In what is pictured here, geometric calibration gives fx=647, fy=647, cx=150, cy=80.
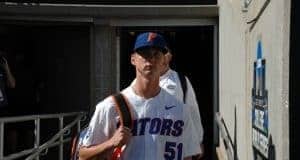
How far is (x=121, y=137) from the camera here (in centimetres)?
321

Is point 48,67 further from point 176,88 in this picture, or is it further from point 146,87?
point 146,87

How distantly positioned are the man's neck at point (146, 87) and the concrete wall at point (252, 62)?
0.63m

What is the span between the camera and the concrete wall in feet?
10.2

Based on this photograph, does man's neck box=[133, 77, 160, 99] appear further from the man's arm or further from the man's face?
the man's arm

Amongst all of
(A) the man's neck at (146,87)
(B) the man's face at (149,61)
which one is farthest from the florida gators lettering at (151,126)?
(B) the man's face at (149,61)

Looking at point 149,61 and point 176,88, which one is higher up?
point 149,61

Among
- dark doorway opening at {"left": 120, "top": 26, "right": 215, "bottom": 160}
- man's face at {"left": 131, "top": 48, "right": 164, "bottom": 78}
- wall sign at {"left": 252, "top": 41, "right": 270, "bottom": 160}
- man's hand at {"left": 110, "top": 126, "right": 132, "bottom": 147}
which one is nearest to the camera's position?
man's hand at {"left": 110, "top": 126, "right": 132, "bottom": 147}

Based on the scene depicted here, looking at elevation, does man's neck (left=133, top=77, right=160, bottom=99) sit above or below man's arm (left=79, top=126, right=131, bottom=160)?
above

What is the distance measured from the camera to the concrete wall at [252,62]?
3102mm

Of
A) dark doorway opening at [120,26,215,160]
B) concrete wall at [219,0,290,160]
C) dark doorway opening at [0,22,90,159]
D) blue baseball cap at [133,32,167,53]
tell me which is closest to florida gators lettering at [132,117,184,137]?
blue baseball cap at [133,32,167,53]

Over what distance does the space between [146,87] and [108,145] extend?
362mm

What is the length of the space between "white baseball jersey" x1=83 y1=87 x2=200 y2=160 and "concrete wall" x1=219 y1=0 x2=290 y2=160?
528 mm

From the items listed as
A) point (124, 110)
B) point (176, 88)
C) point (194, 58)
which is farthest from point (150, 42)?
point (194, 58)
